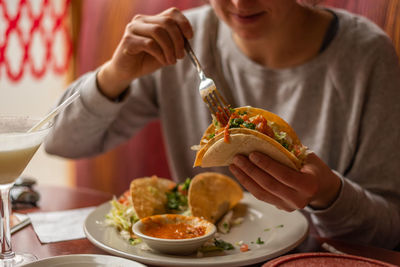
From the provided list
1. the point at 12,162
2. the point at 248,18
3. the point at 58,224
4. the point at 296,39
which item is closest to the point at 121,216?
the point at 58,224

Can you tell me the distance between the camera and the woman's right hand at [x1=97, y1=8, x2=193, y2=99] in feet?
5.31

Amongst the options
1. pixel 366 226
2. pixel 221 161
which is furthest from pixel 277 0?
pixel 366 226

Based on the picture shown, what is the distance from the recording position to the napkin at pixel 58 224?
1.39 metres

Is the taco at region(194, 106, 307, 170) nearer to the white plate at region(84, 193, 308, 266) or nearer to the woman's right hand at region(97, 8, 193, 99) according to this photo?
the white plate at region(84, 193, 308, 266)

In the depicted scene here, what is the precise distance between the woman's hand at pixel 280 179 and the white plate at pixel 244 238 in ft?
0.34

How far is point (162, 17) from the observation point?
1634 mm

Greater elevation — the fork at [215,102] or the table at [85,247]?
the fork at [215,102]

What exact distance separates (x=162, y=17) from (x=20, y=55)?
9.31 feet

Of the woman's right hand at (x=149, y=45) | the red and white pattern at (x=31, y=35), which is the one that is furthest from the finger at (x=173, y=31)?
the red and white pattern at (x=31, y=35)

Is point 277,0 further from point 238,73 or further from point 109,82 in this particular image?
point 109,82

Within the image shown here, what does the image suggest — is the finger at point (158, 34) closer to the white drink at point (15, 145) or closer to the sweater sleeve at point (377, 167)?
the white drink at point (15, 145)

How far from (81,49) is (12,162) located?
95.1 inches

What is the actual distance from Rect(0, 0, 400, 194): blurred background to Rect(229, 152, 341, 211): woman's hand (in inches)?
39.5

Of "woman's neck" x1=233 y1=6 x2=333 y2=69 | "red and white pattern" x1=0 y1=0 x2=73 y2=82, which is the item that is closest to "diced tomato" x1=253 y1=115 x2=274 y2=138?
"woman's neck" x1=233 y1=6 x2=333 y2=69
